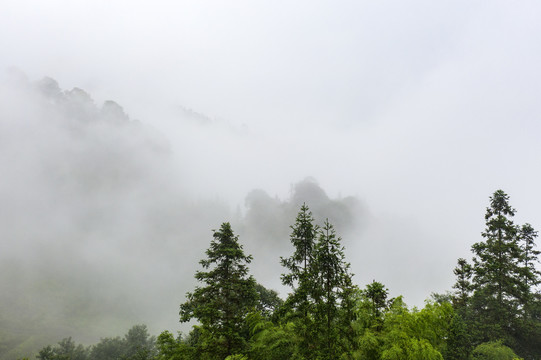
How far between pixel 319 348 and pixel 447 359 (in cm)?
2066

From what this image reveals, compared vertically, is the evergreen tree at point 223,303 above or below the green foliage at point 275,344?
above

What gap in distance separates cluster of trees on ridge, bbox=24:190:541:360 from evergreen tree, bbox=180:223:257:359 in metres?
0.07

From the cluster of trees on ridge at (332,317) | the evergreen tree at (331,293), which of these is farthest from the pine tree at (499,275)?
the evergreen tree at (331,293)

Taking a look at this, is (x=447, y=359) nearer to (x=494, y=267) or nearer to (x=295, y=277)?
(x=494, y=267)

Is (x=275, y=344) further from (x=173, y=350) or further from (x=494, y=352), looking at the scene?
(x=494, y=352)

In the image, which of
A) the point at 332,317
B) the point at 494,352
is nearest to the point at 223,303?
the point at 332,317

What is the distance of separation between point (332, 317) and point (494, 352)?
19821mm

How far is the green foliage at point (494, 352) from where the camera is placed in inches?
841

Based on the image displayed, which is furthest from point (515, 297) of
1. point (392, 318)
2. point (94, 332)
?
point (94, 332)

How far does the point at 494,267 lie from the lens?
24.7 meters

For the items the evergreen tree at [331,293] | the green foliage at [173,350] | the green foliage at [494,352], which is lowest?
the green foliage at [494,352]

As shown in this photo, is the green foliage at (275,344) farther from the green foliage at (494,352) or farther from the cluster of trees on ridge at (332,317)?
the green foliage at (494,352)

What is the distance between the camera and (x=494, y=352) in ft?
71.5

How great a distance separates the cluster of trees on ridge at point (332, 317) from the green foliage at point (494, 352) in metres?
0.07
